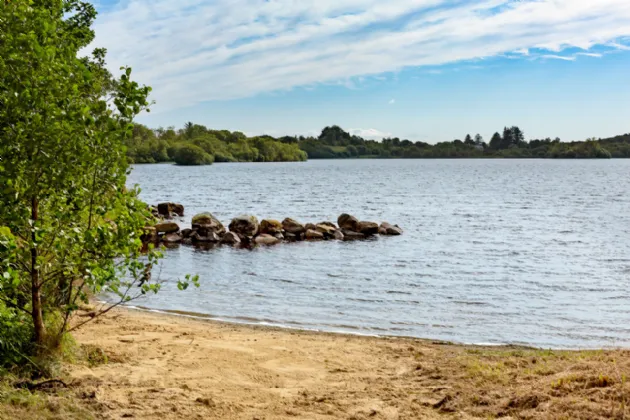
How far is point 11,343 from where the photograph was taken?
7.36 metres

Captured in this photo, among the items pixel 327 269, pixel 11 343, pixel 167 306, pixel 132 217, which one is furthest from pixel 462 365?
pixel 327 269

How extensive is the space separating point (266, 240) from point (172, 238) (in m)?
4.72

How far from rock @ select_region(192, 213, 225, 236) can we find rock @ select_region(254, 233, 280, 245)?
210 cm

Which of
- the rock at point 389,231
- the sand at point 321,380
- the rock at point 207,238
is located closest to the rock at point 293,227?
the rock at point 207,238

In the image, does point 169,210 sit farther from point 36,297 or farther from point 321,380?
point 36,297

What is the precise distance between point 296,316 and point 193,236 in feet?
53.4

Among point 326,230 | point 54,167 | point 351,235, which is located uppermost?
point 54,167

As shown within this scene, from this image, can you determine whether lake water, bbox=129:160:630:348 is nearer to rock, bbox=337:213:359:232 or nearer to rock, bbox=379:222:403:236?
rock, bbox=379:222:403:236

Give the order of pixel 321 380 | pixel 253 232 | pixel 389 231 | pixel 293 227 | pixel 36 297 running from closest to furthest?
pixel 36 297, pixel 321 380, pixel 253 232, pixel 293 227, pixel 389 231

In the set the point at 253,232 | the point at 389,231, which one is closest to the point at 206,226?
the point at 253,232

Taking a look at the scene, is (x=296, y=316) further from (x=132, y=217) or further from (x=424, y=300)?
(x=132, y=217)

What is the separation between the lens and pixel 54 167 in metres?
7.05

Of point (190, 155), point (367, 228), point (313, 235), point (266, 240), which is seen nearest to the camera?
point (266, 240)

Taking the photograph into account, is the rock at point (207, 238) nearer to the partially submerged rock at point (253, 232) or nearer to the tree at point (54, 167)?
the partially submerged rock at point (253, 232)
